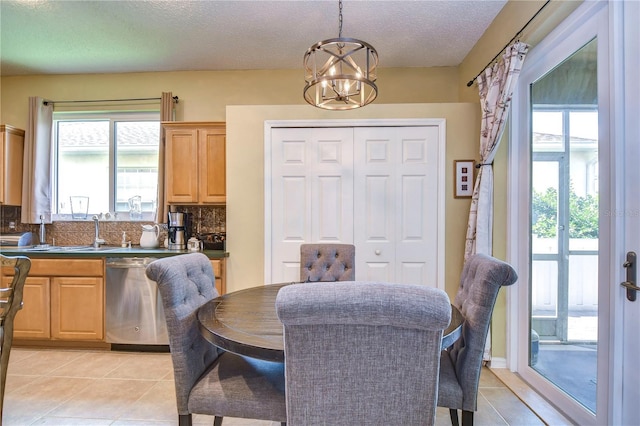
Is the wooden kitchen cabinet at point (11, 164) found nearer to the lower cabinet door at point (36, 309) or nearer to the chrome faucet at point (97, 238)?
the chrome faucet at point (97, 238)

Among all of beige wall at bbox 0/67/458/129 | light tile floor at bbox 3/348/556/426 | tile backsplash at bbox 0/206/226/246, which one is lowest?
light tile floor at bbox 3/348/556/426

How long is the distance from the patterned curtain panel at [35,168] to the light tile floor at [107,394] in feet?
4.81

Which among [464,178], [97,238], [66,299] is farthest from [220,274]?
[464,178]

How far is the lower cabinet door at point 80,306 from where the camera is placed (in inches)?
111

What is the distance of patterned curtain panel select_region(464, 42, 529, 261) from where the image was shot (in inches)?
87.0

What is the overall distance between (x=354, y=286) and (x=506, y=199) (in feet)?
7.28

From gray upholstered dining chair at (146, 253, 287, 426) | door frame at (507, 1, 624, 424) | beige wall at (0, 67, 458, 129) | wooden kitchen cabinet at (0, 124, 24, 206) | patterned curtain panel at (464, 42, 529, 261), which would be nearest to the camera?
gray upholstered dining chair at (146, 253, 287, 426)

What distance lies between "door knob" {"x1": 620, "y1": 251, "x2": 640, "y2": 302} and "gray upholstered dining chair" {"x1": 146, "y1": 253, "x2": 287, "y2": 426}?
1658 mm

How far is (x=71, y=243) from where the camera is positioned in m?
3.49

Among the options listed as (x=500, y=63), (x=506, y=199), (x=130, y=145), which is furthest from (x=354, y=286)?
(x=130, y=145)

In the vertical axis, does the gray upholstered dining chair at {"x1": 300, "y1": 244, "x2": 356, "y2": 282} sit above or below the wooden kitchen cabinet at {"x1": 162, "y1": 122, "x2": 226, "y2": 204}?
below

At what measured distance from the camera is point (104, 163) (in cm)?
359

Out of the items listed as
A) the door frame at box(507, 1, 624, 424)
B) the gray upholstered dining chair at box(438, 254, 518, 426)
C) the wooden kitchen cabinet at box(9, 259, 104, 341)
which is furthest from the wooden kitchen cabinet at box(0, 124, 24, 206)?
the door frame at box(507, 1, 624, 424)

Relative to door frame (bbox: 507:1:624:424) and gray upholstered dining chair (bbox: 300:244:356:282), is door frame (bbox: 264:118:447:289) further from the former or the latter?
door frame (bbox: 507:1:624:424)
